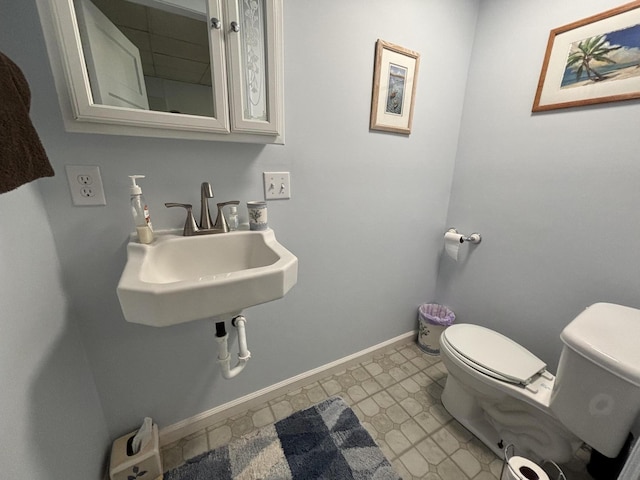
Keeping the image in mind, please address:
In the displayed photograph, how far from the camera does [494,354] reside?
1087 millimetres

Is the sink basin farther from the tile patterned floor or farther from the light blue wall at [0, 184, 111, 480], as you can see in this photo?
the tile patterned floor

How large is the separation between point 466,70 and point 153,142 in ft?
5.32

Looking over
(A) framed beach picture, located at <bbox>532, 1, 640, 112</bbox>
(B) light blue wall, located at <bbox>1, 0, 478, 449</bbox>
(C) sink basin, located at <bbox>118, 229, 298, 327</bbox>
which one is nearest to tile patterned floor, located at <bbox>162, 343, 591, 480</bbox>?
(B) light blue wall, located at <bbox>1, 0, 478, 449</bbox>

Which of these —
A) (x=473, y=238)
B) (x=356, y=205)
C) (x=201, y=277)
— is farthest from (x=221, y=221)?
(x=473, y=238)

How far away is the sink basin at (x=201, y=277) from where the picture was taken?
557 mm

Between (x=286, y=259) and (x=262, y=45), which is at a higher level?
(x=262, y=45)

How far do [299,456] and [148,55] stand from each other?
1.57 meters

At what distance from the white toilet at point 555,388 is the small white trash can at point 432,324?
1.06ft

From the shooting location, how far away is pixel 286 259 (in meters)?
0.74

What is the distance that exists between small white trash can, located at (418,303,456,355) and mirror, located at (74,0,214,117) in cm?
165

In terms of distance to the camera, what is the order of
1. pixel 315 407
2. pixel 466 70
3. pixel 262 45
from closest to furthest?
pixel 262 45 < pixel 315 407 < pixel 466 70

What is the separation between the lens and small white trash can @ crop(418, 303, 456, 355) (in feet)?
5.22

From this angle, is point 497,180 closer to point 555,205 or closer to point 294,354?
point 555,205

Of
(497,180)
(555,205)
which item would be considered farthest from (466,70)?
(555,205)
